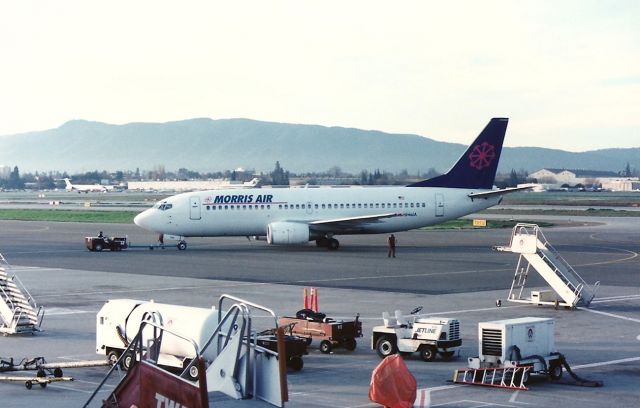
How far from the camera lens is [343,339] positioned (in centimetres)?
2962

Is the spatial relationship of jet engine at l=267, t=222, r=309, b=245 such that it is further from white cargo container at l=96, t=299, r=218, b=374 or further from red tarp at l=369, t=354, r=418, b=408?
red tarp at l=369, t=354, r=418, b=408

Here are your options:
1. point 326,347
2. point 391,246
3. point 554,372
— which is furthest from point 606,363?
point 391,246

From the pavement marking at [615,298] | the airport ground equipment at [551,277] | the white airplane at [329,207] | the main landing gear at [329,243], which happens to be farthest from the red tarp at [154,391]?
the main landing gear at [329,243]

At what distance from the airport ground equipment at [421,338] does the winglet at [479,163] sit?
42897mm

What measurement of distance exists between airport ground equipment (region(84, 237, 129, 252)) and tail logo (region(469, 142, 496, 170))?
2560 centimetres

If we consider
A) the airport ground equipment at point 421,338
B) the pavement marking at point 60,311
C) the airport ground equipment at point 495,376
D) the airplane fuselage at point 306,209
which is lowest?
the airport ground equipment at point 495,376

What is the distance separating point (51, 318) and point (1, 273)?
11.9 feet

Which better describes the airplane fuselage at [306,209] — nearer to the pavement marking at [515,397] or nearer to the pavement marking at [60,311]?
the pavement marking at [60,311]

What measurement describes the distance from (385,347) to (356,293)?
15519mm

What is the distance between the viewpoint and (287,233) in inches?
2638

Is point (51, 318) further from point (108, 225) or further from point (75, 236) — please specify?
point (108, 225)

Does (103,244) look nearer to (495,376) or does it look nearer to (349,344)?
(349,344)

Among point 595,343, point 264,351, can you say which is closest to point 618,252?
point 595,343

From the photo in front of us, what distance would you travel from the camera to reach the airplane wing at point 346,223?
67.7 m
